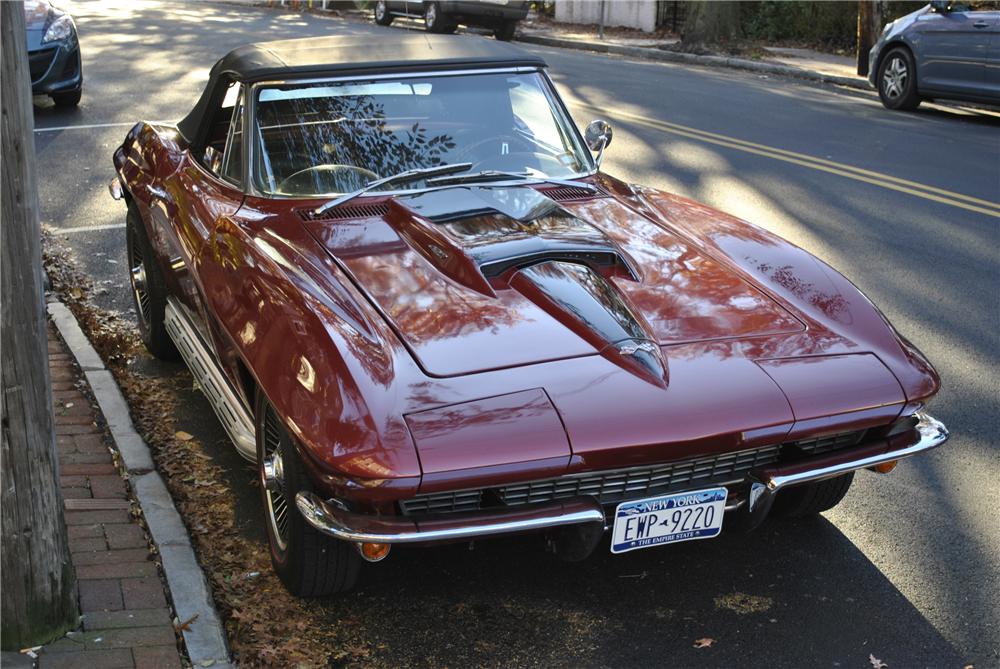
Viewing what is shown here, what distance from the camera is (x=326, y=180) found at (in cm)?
448

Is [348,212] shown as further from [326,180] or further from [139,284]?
[139,284]

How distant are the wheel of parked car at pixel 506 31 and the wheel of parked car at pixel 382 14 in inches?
114

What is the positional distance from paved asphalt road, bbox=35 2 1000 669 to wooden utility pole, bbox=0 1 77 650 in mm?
867

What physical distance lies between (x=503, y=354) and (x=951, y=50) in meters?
11.2

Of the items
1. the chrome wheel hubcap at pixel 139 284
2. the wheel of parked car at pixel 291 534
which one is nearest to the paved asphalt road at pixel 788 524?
the wheel of parked car at pixel 291 534

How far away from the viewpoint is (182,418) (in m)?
5.04

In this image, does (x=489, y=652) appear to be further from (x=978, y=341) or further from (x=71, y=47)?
(x=71, y=47)

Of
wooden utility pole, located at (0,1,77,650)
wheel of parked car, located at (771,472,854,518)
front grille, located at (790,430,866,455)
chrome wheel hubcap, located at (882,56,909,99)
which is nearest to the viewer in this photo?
wooden utility pole, located at (0,1,77,650)

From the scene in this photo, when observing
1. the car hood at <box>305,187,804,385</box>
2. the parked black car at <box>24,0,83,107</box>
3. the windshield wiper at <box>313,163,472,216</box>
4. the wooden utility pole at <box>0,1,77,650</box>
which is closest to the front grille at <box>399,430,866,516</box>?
the car hood at <box>305,187,804,385</box>

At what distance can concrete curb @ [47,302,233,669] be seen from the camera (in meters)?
3.32

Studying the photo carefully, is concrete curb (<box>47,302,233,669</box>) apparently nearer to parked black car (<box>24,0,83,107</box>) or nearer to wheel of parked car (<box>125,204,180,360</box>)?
wheel of parked car (<box>125,204,180,360</box>)

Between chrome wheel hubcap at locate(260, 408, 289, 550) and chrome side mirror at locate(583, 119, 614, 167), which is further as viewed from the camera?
chrome side mirror at locate(583, 119, 614, 167)

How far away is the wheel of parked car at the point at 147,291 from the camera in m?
5.39

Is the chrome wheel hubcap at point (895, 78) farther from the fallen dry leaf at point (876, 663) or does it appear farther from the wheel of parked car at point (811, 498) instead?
the fallen dry leaf at point (876, 663)
